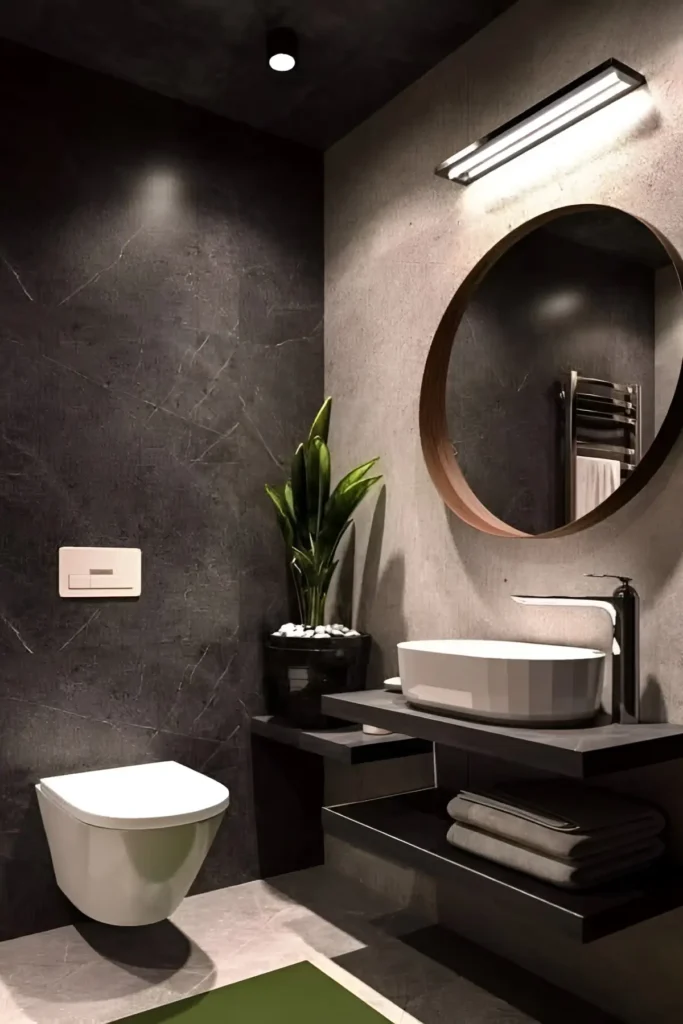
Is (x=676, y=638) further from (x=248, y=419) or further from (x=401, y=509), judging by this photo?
(x=248, y=419)

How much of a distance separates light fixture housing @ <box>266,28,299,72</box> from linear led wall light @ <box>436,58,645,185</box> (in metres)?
0.50

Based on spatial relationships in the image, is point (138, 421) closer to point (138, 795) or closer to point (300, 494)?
point (300, 494)

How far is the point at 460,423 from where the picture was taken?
2.18 meters

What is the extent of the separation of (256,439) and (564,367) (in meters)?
1.03

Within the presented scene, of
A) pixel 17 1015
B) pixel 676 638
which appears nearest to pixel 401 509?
pixel 676 638

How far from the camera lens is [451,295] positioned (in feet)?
7.39

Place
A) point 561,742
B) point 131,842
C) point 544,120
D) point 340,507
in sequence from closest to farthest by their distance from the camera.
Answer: point 561,742
point 131,842
point 544,120
point 340,507

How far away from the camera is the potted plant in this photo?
2273mm

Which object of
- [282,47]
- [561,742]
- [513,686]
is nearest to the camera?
[561,742]

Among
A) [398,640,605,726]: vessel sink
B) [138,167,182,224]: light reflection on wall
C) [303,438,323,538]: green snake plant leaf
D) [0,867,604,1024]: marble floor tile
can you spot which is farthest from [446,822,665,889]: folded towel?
[138,167,182,224]: light reflection on wall

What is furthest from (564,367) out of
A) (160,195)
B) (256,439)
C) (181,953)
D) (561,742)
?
(181,953)

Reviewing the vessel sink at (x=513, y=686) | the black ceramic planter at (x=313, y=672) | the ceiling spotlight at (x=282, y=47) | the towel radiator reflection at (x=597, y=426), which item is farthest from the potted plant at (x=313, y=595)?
the ceiling spotlight at (x=282, y=47)

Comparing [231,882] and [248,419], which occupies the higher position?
[248,419]

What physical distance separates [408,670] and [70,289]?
4.56 ft
